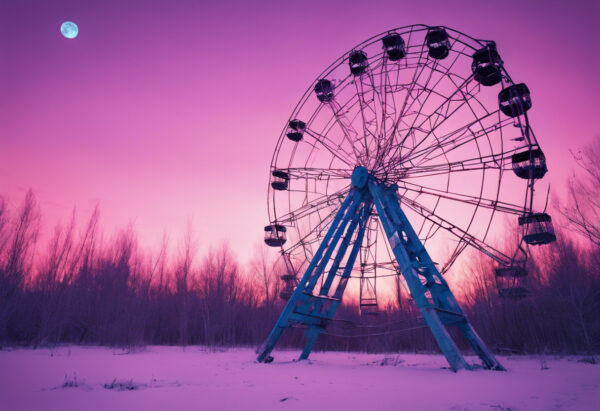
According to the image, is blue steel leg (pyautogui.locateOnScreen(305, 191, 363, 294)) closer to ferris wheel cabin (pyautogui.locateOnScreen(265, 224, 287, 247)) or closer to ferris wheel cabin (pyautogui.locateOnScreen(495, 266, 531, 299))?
ferris wheel cabin (pyautogui.locateOnScreen(265, 224, 287, 247))

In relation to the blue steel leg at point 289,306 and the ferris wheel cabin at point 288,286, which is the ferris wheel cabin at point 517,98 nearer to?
the blue steel leg at point 289,306

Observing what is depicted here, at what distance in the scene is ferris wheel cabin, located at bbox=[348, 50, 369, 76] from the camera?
13008 mm

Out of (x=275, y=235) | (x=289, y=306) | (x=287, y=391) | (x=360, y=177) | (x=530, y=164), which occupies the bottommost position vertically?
(x=287, y=391)

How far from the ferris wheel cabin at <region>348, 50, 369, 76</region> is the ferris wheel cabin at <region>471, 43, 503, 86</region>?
161 inches

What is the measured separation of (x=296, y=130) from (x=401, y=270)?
26.4ft

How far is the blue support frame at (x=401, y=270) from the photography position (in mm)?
7648

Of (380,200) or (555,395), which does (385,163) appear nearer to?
(380,200)

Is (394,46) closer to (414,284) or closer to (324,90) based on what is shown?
(324,90)

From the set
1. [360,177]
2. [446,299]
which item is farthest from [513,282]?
[360,177]

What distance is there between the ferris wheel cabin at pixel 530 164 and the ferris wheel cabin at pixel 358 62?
6.73m

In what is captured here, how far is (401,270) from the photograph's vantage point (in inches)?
335

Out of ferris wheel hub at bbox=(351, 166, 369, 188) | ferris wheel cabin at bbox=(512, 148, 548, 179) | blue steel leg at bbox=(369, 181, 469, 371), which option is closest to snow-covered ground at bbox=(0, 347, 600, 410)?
blue steel leg at bbox=(369, 181, 469, 371)

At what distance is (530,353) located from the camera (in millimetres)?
15367

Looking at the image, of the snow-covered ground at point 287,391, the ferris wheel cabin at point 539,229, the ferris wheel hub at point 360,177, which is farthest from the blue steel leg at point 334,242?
the ferris wheel cabin at point 539,229
